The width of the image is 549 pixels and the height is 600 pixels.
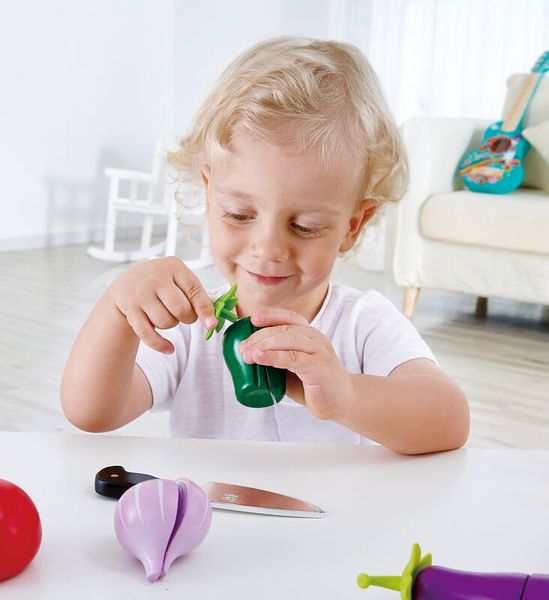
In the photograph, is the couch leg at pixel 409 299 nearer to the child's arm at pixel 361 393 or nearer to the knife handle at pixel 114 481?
the child's arm at pixel 361 393

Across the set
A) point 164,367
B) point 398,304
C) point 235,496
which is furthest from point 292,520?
point 398,304

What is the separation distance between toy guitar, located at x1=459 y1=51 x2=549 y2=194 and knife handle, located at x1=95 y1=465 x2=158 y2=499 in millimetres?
2713

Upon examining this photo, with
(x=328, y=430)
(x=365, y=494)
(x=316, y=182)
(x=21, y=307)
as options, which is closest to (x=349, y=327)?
(x=328, y=430)

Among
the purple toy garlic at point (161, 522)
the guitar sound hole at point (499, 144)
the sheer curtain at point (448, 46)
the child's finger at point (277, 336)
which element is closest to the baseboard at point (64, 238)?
the sheer curtain at point (448, 46)

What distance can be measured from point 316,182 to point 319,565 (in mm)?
399

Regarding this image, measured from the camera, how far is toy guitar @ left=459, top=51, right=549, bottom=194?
3045 millimetres

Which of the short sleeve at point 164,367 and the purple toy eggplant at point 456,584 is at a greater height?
the purple toy eggplant at point 456,584

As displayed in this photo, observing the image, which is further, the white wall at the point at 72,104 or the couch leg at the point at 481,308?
the white wall at the point at 72,104

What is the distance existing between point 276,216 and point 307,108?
125 millimetres

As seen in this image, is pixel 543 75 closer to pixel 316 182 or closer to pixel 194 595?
pixel 316 182

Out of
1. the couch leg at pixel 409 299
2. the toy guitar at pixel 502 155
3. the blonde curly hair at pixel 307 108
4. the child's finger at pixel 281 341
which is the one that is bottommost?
the couch leg at pixel 409 299

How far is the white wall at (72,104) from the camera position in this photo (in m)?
4.21

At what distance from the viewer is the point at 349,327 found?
95cm

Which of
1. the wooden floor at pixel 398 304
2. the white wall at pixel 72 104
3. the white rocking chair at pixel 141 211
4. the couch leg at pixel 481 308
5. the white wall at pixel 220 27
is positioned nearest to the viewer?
the wooden floor at pixel 398 304
